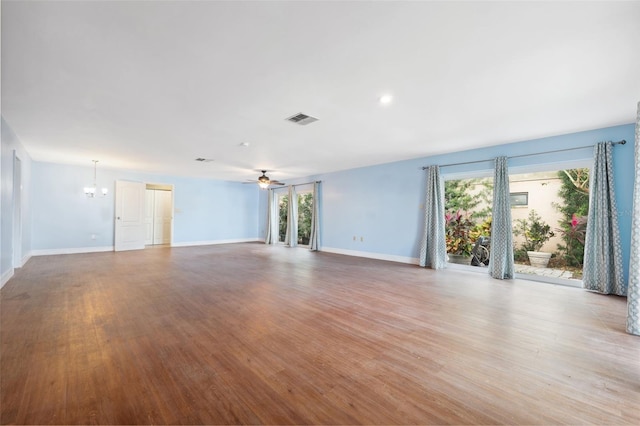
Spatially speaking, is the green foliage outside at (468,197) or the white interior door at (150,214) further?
the white interior door at (150,214)

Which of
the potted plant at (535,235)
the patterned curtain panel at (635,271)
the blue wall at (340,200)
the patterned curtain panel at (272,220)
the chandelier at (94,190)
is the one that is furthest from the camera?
the patterned curtain panel at (272,220)

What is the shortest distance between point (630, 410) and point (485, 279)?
11.7ft

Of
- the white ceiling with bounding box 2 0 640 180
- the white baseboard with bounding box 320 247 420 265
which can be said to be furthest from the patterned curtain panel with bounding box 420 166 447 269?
the white ceiling with bounding box 2 0 640 180

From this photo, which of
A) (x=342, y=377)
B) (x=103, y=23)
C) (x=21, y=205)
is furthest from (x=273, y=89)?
(x=21, y=205)

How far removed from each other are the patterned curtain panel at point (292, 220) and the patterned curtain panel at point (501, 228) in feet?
21.0

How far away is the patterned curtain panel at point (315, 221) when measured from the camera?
29.5 feet

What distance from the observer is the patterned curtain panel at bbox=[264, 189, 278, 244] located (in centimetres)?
1069

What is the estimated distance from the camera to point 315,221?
903 cm

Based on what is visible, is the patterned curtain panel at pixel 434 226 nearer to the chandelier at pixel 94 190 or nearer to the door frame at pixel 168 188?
the door frame at pixel 168 188

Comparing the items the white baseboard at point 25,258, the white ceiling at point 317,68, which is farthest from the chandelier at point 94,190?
the white ceiling at point 317,68

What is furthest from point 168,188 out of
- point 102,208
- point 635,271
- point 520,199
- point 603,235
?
point 603,235

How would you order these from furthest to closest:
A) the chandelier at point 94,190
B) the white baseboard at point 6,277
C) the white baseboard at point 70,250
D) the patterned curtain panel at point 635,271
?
the chandelier at point 94,190 < the white baseboard at point 70,250 < the white baseboard at point 6,277 < the patterned curtain panel at point 635,271

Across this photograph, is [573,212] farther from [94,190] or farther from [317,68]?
[94,190]

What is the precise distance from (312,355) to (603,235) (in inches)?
195
